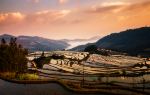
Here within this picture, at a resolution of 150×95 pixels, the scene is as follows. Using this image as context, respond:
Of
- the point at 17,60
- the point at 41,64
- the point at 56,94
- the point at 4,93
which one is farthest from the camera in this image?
the point at 41,64

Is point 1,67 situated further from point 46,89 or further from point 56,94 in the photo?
point 56,94

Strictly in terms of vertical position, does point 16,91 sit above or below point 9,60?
below

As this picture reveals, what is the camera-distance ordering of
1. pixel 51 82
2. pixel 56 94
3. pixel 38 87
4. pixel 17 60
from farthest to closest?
pixel 17 60 → pixel 51 82 → pixel 38 87 → pixel 56 94

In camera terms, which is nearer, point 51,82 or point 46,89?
point 46,89

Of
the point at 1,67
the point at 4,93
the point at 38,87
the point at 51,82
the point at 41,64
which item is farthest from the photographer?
the point at 41,64

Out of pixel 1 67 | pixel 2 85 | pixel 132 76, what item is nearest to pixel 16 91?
pixel 2 85

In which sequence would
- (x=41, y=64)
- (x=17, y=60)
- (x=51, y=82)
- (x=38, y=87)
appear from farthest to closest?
(x=41, y=64)
(x=17, y=60)
(x=51, y=82)
(x=38, y=87)

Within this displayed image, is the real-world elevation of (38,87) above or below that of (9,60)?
below

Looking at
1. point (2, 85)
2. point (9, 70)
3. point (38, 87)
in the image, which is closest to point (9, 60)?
point (9, 70)

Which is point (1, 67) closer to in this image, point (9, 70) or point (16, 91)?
point (9, 70)
